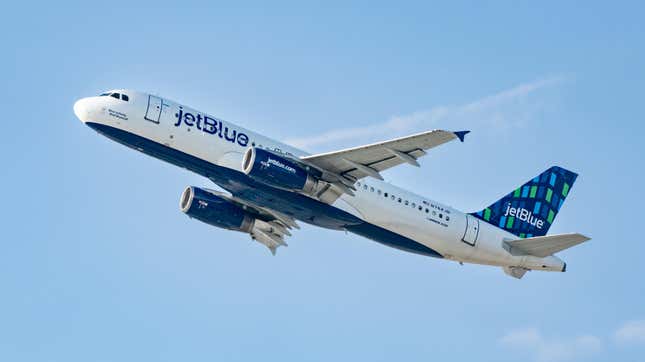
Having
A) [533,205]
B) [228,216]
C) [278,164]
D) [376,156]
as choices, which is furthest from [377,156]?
[533,205]

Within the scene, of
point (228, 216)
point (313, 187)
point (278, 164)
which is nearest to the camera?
point (278, 164)

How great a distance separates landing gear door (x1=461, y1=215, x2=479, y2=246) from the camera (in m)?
50.3

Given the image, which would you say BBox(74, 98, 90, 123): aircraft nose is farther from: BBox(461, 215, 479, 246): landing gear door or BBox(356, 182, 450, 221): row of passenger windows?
BBox(461, 215, 479, 246): landing gear door

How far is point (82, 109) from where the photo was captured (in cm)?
4619

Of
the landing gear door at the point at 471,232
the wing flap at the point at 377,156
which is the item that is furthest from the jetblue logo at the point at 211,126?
the landing gear door at the point at 471,232

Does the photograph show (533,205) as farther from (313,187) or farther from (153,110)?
(153,110)

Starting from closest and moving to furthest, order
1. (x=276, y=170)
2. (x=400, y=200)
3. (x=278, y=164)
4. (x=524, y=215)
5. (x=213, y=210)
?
(x=276, y=170) < (x=278, y=164) < (x=400, y=200) < (x=213, y=210) < (x=524, y=215)

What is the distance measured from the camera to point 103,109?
150ft

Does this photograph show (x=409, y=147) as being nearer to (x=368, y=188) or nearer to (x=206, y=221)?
(x=368, y=188)

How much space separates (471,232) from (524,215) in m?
5.33

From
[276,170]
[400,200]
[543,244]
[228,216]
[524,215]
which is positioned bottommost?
[228,216]

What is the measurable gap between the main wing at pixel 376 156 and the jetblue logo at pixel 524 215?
1186 centimetres

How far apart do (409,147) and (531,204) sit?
1552cm

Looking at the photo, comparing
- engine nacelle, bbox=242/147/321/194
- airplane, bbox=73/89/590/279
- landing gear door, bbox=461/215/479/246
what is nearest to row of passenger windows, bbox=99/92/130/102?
airplane, bbox=73/89/590/279
